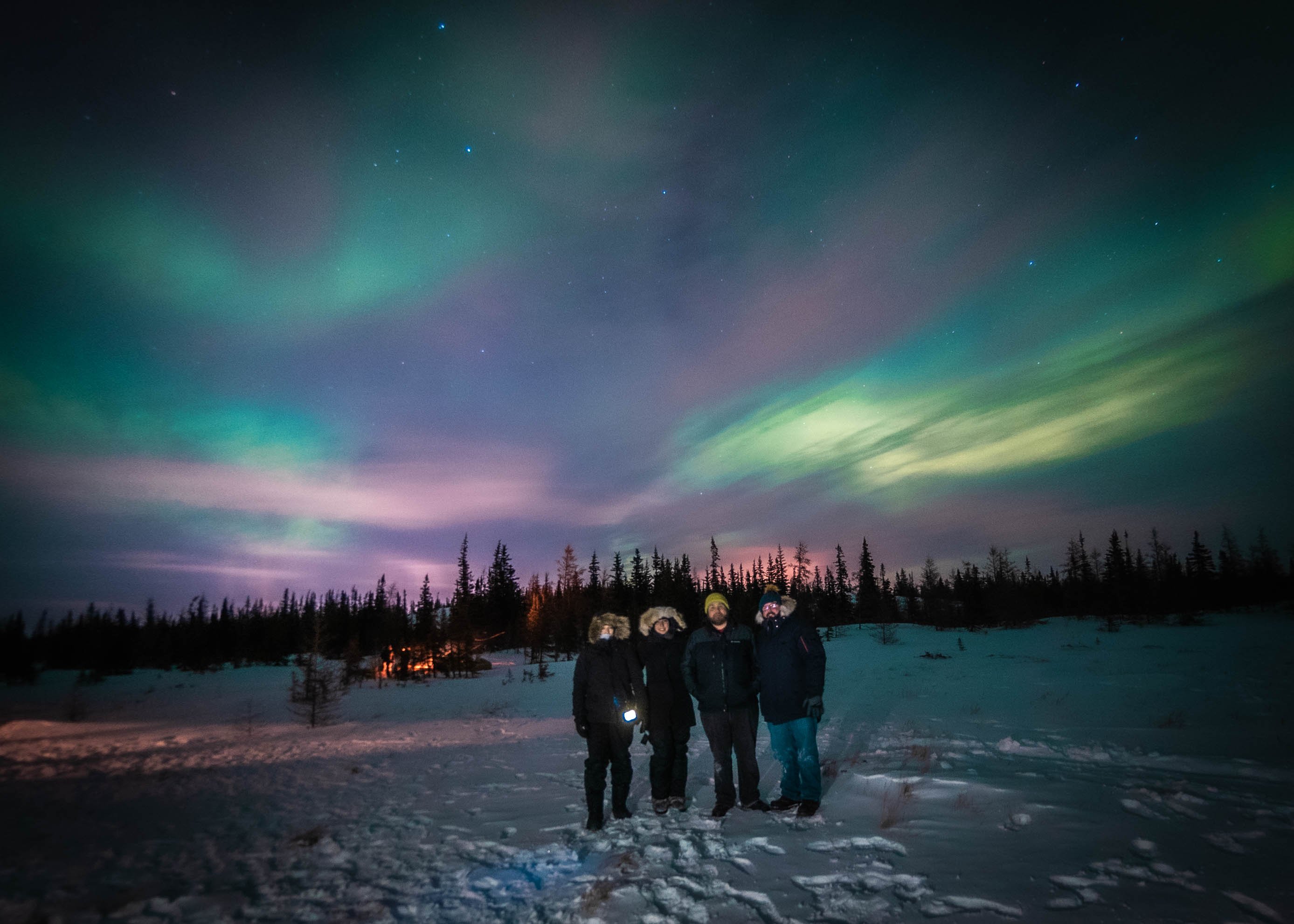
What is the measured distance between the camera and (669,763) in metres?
6.35

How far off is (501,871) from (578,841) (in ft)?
2.93

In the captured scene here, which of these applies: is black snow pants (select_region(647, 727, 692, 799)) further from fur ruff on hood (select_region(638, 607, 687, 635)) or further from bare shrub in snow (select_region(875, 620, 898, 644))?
bare shrub in snow (select_region(875, 620, 898, 644))

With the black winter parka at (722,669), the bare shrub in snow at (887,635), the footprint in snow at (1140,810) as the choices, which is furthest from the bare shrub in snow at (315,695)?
the bare shrub in snow at (887,635)

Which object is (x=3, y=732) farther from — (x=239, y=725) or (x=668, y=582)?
(x=668, y=582)

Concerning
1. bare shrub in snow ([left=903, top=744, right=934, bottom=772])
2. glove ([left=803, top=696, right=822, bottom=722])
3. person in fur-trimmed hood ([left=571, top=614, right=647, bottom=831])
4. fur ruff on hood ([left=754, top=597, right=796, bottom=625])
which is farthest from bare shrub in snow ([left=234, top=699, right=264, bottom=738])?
bare shrub in snow ([left=903, top=744, right=934, bottom=772])

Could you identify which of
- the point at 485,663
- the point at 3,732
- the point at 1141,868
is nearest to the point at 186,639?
the point at 485,663

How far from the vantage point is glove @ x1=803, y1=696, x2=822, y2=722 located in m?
5.82

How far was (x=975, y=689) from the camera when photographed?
58.6ft

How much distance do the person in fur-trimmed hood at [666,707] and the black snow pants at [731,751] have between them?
12.7 inches

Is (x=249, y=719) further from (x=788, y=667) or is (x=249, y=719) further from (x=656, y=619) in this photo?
(x=788, y=667)

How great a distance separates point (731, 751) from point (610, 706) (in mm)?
1500

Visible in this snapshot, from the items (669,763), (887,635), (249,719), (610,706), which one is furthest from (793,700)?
(887,635)

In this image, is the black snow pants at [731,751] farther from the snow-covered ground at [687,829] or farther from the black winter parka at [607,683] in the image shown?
the black winter parka at [607,683]

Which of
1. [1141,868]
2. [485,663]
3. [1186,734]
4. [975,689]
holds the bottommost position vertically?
[485,663]
